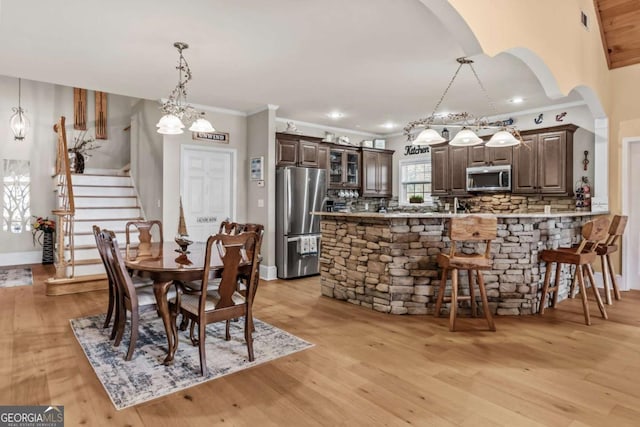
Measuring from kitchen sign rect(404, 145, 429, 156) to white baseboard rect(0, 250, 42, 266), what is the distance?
24.3 feet

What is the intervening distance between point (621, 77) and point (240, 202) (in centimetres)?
575

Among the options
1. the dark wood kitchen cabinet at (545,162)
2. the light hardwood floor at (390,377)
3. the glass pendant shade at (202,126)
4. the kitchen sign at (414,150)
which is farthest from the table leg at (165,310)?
Result: the kitchen sign at (414,150)

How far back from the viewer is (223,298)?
2.71 metres

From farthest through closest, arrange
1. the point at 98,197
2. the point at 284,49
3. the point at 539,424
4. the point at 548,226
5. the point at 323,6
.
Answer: the point at 98,197 → the point at 548,226 → the point at 284,49 → the point at 323,6 → the point at 539,424

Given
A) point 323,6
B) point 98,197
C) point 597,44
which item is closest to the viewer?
point 323,6

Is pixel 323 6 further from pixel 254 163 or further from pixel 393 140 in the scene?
pixel 393 140

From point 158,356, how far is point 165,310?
460 millimetres

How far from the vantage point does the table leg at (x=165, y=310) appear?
2.67 meters

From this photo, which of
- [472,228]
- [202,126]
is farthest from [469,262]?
[202,126]

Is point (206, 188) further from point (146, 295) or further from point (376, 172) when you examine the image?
point (376, 172)

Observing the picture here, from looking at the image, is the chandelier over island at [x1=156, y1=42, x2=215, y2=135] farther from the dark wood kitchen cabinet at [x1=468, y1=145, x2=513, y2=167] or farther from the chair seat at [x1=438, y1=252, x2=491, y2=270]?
A: the dark wood kitchen cabinet at [x1=468, y1=145, x2=513, y2=167]

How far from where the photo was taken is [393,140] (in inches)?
316

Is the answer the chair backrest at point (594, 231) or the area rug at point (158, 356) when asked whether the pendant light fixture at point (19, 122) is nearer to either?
the area rug at point (158, 356)

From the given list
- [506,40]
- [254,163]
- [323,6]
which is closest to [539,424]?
[506,40]
